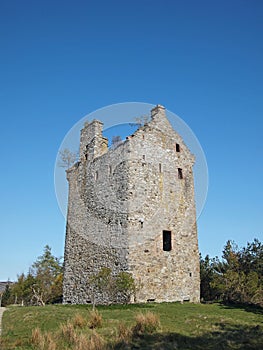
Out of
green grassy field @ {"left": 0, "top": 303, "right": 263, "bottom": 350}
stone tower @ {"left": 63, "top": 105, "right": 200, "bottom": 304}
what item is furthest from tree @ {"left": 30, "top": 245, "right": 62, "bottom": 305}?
green grassy field @ {"left": 0, "top": 303, "right": 263, "bottom": 350}

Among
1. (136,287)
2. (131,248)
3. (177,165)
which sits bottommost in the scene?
(136,287)

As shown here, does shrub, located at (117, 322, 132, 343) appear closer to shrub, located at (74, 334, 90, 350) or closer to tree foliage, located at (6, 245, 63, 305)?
shrub, located at (74, 334, 90, 350)

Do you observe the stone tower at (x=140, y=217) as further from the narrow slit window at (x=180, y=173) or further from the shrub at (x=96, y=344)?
the shrub at (x=96, y=344)

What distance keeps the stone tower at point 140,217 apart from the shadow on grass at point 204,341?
7633mm

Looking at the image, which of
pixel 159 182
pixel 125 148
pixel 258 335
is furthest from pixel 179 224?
pixel 258 335

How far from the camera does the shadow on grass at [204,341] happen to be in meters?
8.04

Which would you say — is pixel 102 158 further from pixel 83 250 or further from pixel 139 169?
pixel 83 250

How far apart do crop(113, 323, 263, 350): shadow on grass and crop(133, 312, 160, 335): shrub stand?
36cm

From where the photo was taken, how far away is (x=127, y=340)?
842 centimetres

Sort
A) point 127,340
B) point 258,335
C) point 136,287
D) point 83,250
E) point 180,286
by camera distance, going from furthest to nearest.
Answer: point 83,250 → point 180,286 → point 136,287 → point 258,335 → point 127,340

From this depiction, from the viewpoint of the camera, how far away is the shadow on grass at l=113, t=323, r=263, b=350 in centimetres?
804

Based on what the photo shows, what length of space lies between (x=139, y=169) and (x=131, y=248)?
14.1 feet

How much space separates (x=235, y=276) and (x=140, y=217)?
25.9ft

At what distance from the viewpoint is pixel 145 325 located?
942 cm
